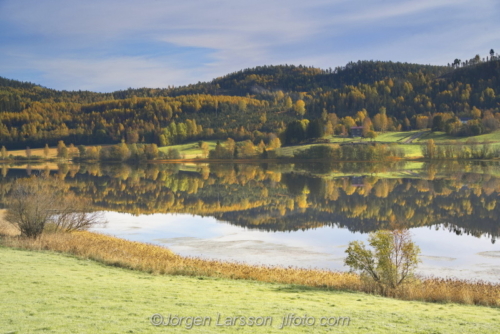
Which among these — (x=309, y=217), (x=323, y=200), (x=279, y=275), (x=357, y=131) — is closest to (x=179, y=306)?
(x=279, y=275)

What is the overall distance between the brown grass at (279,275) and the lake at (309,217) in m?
3.78

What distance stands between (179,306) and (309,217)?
125 ft

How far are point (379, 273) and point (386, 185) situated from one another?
61668mm

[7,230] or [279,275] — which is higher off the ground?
[7,230]

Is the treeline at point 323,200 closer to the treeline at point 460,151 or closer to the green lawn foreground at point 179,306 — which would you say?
the green lawn foreground at point 179,306

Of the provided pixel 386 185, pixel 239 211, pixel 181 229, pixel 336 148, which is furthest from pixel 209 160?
pixel 181 229

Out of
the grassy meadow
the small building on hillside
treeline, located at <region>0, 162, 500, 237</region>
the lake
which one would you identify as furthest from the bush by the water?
the lake

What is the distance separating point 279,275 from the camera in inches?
974

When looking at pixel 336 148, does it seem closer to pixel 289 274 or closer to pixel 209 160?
pixel 209 160

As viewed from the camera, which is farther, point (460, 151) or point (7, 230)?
point (460, 151)

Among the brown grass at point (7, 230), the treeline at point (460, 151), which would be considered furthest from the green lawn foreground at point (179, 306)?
the treeline at point (460, 151)

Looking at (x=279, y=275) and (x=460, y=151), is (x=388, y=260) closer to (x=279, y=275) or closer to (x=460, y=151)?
(x=279, y=275)

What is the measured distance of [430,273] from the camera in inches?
1112

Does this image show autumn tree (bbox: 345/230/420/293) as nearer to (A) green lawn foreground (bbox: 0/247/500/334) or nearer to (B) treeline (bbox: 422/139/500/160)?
(A) green lawn foreground (bbox: 0/247/500/334)
